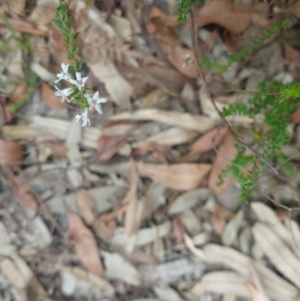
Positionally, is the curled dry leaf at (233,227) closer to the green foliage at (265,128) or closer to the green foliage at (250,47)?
the green foliage at (265,128)

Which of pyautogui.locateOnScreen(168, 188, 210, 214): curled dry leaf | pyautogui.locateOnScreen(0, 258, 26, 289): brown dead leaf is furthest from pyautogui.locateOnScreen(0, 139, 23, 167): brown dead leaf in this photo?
pyautogui.locateOnScreen(168, 188, 210, 214): curled dry leaf

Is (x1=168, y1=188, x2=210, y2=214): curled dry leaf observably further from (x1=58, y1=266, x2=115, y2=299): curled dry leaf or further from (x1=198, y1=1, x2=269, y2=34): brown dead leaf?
(x1=198, y1=1, x2=269, y2=34): brown dead leaf

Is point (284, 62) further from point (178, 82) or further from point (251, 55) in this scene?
point (178, 82)

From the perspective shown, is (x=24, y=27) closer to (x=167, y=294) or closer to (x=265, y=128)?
(x=265, y=128)

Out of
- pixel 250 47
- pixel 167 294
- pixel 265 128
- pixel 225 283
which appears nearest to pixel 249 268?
pixel 225 283

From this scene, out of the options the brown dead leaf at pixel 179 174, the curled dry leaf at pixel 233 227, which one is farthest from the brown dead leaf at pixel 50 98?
the curled dry leaf at pixel 233 227
